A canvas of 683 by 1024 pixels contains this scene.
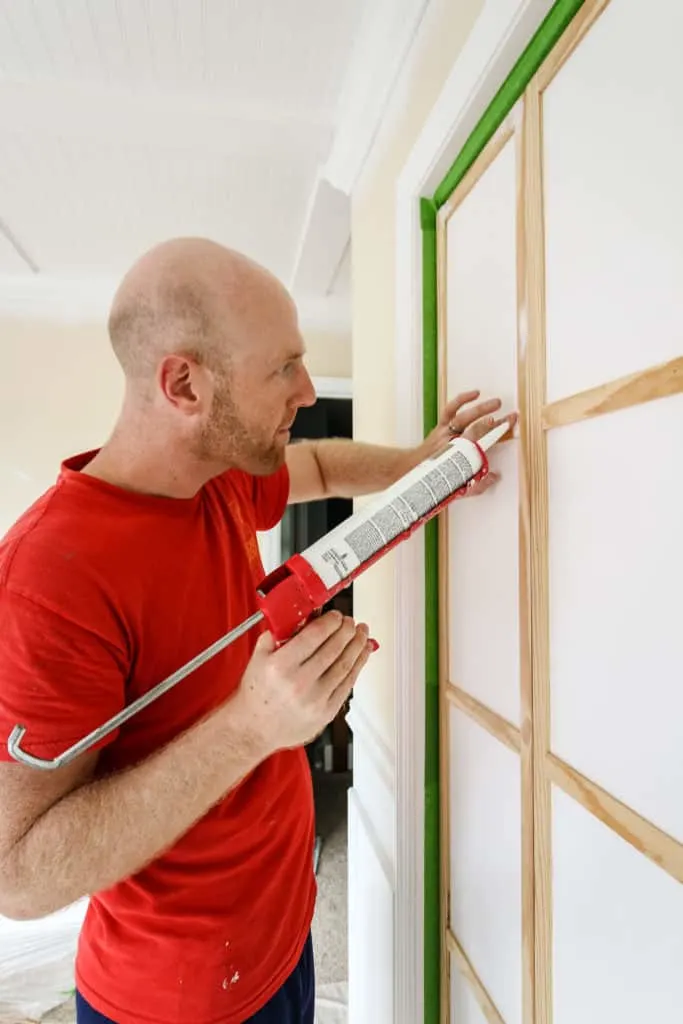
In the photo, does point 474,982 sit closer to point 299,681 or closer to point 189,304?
point 299,681

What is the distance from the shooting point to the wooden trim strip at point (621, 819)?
17.9 inches

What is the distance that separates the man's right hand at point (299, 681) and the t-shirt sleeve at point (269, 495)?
1.39 ft

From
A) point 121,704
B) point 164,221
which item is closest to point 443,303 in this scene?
point 121,704

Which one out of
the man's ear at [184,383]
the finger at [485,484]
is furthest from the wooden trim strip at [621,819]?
the man's ear at [184,383]

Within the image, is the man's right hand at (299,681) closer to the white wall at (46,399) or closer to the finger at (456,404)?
the finger at (456,404)

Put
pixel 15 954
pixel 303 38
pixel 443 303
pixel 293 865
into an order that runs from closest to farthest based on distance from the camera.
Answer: pixel 293 865
pixel 443 303
pixel 303 38
pixel 15 954

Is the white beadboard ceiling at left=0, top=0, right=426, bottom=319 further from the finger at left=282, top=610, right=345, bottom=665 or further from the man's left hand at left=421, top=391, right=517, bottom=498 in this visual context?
the finger at left=282, top=610, right=345, bottom=665

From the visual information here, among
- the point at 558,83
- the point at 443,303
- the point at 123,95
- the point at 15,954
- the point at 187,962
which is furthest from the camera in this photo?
the point at 15,954

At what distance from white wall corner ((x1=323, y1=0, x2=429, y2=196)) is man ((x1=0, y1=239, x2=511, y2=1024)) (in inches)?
19.9

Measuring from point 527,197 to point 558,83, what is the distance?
0.35 ft

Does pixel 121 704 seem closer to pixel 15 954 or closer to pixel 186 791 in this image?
pixel 186 791

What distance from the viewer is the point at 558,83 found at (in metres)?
0.62

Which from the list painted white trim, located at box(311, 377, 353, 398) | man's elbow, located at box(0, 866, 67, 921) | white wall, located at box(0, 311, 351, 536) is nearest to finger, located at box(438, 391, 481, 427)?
man's elbow, located at box(0, 866, 67, 921)

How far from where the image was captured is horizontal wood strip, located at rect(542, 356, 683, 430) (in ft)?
1.49
